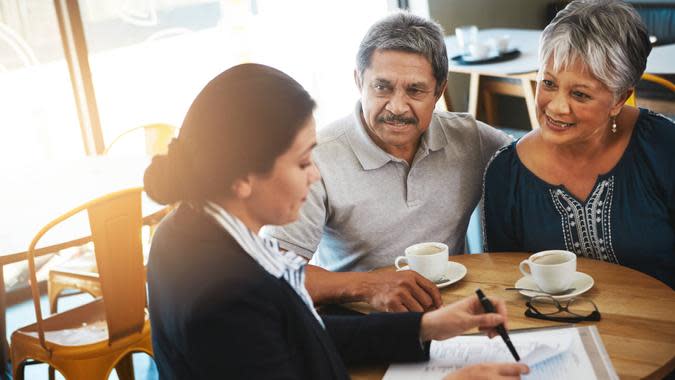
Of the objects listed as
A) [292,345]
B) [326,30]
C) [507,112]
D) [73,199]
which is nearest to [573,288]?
[292,345]

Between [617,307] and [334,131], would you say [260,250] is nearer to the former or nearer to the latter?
[617,307]

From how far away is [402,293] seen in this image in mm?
1566

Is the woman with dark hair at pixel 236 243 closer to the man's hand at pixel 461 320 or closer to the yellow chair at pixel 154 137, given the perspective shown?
the man's hand at pixel 461 320

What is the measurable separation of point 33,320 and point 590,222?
2.71 m

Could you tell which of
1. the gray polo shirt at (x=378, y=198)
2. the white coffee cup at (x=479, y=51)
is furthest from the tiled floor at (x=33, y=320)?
the white coffee cup at (x=479, y=51)

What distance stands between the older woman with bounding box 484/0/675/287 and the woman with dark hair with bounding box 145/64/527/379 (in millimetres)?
776

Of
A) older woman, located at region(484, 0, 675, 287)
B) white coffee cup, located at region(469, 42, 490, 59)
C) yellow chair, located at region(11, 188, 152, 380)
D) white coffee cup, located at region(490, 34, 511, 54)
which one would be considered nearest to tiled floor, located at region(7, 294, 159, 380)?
→ yellow chair, located at region(11, 188, 152, 380)

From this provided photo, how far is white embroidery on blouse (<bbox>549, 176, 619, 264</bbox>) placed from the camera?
1804 millimetres

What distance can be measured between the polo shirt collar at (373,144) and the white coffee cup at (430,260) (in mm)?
338

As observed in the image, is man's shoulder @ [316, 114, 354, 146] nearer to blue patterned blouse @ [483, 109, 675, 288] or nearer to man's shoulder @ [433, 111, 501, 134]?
man's shoulder @ [433, 111, 501, 134]

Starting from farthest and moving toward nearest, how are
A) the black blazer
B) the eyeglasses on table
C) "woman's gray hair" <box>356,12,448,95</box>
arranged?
"woman's gray hair" <box>356,12,448,95</box>
the eyeglasses on table
the black blazer

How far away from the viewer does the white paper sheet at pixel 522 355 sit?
4.12 feet

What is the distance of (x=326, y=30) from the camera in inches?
195

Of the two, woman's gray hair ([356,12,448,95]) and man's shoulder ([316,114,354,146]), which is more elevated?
woman's gray hair ([356,12,448,95])
